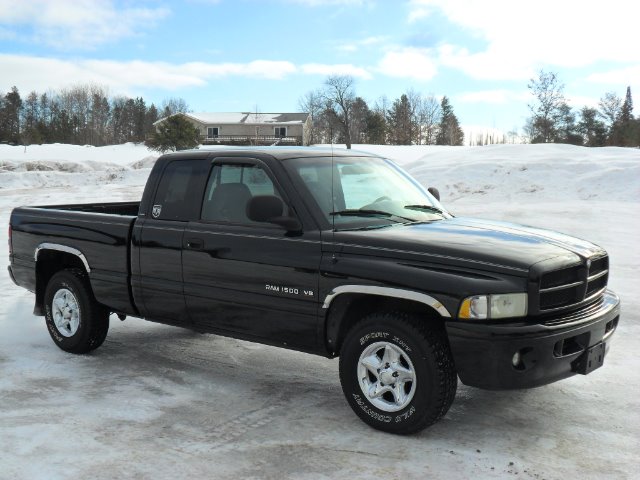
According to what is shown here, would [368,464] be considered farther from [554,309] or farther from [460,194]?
[460,194]

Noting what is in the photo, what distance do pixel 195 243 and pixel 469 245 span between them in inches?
82.9

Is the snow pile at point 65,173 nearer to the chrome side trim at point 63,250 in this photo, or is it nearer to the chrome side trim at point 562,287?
the chrome side trim at point 63,250

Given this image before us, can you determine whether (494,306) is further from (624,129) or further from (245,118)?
(245,118)

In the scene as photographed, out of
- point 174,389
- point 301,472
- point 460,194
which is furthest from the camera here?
point 460,194

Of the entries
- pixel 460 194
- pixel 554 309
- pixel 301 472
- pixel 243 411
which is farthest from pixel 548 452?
pixel 460 194

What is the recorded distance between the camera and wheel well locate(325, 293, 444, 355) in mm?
4262

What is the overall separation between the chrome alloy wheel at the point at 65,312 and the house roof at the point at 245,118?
238 ft

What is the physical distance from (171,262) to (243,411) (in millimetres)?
1339

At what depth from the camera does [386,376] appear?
416cm

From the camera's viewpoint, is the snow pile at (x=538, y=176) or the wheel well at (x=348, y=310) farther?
the snow pile at (x=538, y=176)

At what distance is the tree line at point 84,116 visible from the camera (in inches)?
3784

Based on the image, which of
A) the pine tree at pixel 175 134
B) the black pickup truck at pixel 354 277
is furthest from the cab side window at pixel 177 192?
the pine tree at pixel 175 134

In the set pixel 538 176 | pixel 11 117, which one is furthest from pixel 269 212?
pixel 11 117

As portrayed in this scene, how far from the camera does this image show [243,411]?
4.66 m
